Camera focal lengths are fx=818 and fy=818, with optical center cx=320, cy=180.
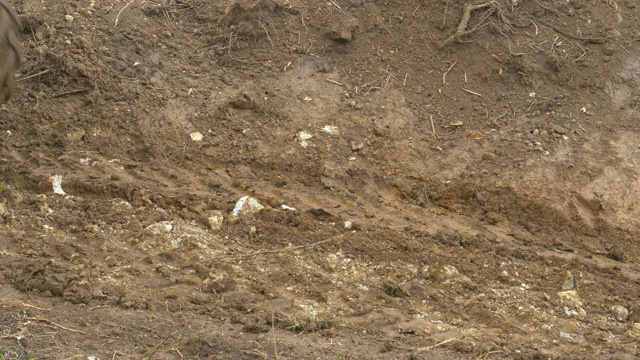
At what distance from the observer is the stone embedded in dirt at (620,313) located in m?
5.27

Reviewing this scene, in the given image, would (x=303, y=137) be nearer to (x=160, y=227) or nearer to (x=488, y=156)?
(x=488, y=156)

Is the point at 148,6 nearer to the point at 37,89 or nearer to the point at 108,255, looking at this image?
the point at 37,89

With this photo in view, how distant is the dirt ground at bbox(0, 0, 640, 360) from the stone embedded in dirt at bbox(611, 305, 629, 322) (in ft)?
0.10

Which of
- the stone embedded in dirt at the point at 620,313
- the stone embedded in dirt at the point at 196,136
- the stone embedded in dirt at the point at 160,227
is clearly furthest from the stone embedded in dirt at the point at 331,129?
the stone embedded in dirt at the point at 620,313

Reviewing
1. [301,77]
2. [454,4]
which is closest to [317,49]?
[301,77]

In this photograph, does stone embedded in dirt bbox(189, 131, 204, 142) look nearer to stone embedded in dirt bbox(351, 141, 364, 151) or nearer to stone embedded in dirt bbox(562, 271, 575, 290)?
stone embedded in dirt bbox(351, 141, 364, 151)

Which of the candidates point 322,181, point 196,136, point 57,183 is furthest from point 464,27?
point 57,183

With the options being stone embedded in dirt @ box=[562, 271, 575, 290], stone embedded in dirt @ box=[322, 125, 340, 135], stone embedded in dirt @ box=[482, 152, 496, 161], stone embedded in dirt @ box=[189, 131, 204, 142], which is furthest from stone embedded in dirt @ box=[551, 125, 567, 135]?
stone embedded in dirt @ box=[189, 131, 204, 142]

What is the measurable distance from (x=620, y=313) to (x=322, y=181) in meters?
2.33

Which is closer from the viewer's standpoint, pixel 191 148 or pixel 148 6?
pixel 191 148

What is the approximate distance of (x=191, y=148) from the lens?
6.46 meters

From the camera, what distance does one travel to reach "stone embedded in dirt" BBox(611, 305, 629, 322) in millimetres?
5266

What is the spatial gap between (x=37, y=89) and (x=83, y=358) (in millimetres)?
3333

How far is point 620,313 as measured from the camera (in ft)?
17.4
